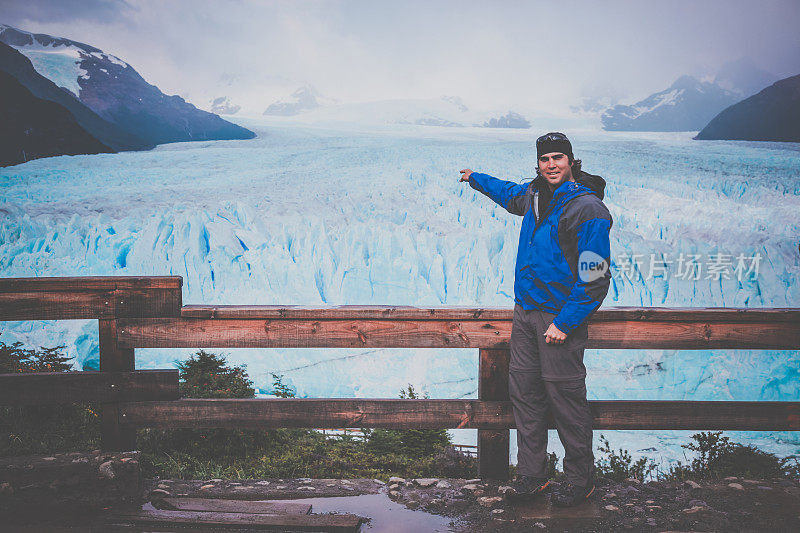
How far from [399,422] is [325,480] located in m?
0.47

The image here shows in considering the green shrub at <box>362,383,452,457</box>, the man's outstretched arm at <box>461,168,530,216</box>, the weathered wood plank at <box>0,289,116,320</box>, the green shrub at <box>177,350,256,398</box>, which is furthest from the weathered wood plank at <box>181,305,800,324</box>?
the green shrub at <box>177,350,256,398</box>

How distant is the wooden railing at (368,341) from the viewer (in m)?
2.66

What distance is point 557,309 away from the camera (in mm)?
2396

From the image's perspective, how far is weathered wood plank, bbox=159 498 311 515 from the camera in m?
2.39

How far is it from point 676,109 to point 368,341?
10.4 meters

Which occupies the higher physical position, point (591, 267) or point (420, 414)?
point (591, 267)

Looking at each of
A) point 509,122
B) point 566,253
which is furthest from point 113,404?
point 509,122

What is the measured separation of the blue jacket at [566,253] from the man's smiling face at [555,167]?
37mm

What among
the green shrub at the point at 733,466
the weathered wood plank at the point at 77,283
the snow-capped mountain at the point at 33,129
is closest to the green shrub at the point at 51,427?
the weathered wood plank at the point at 77,283

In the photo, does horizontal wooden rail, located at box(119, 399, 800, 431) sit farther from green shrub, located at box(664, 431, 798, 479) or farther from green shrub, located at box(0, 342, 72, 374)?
green shrub, located at box(0, 342, 72, 374)

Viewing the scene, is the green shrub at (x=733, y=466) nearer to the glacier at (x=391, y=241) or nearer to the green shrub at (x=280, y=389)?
the green shrub at (x=280, y=389)

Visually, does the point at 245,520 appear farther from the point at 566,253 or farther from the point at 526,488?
the point at 566,253

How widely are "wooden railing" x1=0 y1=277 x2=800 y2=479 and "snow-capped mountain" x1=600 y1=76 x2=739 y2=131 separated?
909 centimetres

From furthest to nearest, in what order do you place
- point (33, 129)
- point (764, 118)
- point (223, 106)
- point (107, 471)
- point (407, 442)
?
point (223, 106) < point (764, 118) < point (33, 129) < point (407, 442) < point (107, 471)
